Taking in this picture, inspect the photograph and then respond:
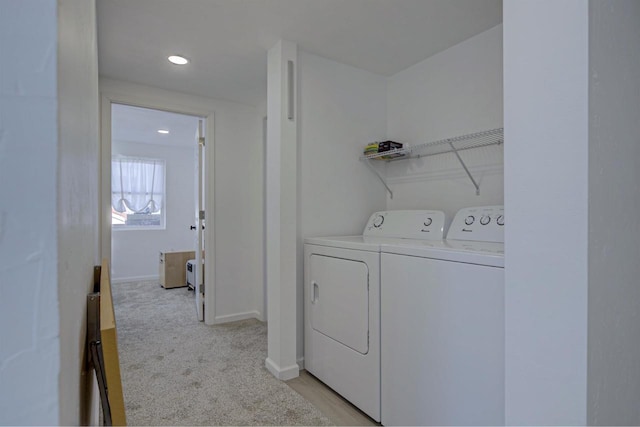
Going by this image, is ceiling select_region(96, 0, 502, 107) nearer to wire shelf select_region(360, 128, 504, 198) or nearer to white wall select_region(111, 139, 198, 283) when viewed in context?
wire shelf select_region(360, 128, 504, 198)

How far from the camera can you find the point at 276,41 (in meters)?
2.25

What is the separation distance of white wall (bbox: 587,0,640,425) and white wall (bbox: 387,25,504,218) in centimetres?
109

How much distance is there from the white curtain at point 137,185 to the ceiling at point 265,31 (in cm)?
307

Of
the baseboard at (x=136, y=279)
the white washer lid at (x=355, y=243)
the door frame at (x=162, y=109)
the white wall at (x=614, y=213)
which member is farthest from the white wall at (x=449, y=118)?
the baseboard at (x=136, y=279)

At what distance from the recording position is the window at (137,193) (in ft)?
17.7

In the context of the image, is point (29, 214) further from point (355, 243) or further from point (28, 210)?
point (355, 243)

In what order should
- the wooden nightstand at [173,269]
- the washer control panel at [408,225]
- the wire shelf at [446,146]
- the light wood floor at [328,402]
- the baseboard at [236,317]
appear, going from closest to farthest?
the light wood floor at [328,402] < the wire shelf at [446,146] < the washer control panel at [408,225] < the baseboard at [236,317] < the wooden nightstand at [173,269]

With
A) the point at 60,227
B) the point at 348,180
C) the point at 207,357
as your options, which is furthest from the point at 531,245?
the point at 207,357

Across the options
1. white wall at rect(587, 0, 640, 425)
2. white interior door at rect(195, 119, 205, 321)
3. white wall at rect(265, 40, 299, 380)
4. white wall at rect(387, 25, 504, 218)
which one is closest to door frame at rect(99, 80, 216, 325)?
white interior door at rect(195, 119, 205, 321)

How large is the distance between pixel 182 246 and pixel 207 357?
3933 millimetres

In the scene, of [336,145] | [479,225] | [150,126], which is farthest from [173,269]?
[479,225]

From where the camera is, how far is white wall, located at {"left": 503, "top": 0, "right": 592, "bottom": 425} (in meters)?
0.82

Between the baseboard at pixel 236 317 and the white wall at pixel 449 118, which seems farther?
the baseboard at pixel 236 317

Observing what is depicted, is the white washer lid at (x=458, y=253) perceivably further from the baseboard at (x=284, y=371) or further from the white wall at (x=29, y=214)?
the white wall at (x=29, y=214)
